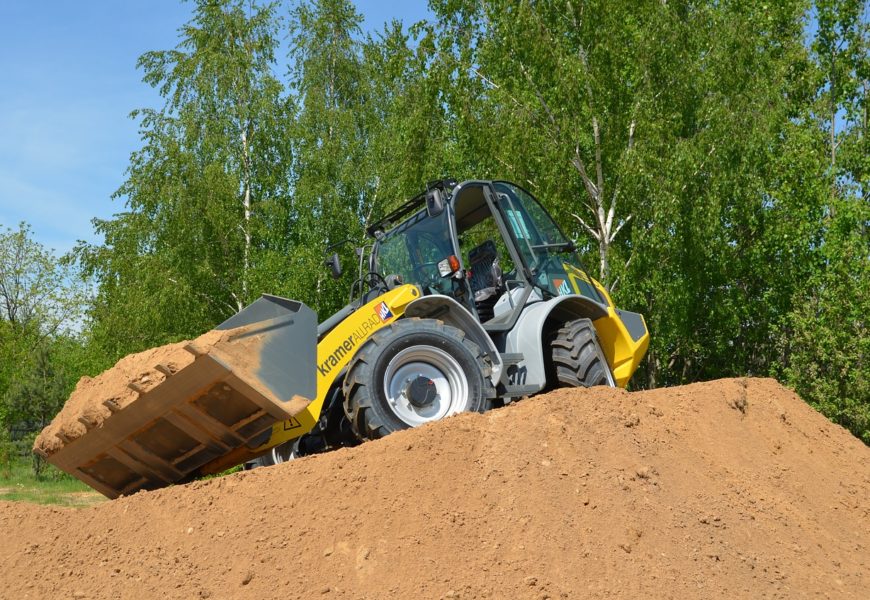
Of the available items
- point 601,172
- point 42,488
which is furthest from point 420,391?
point 42,488

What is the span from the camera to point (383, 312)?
6914 mm

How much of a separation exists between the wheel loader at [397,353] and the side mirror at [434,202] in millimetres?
16

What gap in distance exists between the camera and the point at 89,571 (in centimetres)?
520

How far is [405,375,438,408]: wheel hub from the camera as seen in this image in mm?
6648

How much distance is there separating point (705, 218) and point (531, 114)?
3.59m

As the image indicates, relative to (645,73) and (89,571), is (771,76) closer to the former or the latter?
(645,73)

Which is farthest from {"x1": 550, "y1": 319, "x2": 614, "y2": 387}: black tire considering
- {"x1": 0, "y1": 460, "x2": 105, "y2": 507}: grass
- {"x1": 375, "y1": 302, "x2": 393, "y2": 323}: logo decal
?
{"x1": 0, "y1": 460, "x2": 105, "y2": 507}: grass

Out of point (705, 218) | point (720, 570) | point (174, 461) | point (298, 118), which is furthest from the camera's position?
point (298, 118)

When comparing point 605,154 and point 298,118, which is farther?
point 298,118

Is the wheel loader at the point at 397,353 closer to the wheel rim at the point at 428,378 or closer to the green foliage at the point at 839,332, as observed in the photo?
the wheel rim at the point at 428,378

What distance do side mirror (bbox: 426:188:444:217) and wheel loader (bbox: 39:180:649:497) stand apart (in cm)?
2

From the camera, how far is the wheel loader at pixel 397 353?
5.95m

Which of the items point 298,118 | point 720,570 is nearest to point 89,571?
point 720,570

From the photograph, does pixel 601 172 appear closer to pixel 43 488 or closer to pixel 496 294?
pixel 496 294
